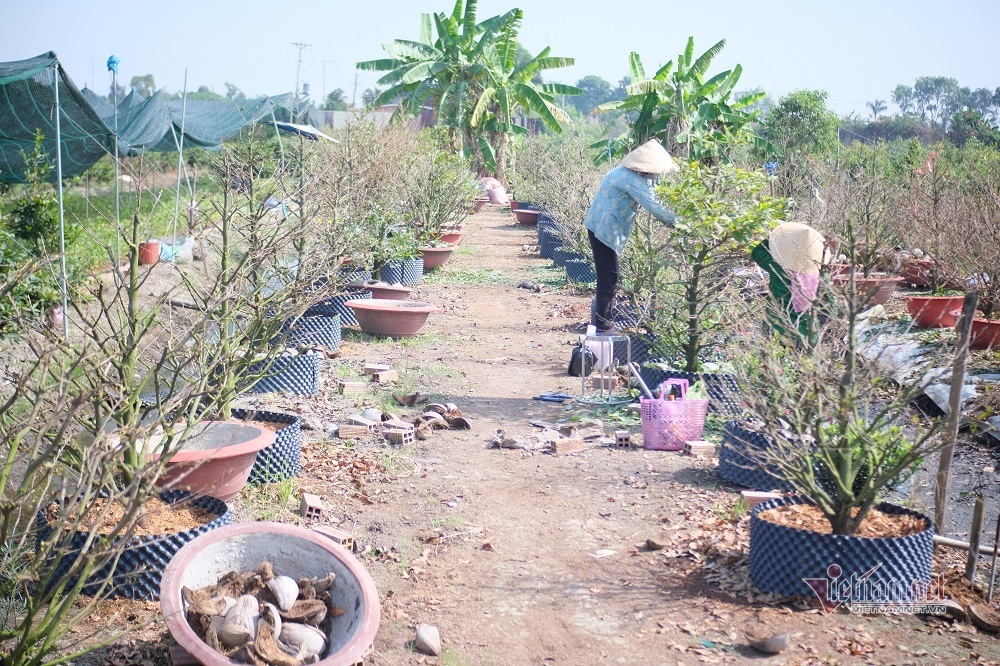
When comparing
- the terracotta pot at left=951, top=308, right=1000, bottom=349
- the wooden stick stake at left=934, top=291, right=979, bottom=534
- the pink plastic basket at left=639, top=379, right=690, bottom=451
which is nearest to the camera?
the wooden stick stake at left=934, top=291, right=979, bottom=534

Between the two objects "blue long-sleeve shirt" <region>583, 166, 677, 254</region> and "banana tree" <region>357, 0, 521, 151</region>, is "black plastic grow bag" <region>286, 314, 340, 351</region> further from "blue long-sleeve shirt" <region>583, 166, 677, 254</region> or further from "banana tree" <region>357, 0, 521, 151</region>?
"banana tree" <region>357, 0, 521, 151</region>

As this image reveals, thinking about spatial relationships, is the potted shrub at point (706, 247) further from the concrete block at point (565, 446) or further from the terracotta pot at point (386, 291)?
the terracotta pot at point (386, 291)

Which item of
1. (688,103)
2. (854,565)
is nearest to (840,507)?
(854,565)

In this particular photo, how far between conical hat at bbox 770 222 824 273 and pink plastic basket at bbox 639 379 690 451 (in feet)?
4.48

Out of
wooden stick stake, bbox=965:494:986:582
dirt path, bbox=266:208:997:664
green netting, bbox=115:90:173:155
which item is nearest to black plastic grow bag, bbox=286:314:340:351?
dirt path, bbox=266:208:997:664

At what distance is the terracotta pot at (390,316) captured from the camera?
9430 millimetres

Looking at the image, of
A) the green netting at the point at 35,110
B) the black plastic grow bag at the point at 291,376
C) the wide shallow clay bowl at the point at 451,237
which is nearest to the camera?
the black plastic grow bag at the point at 291,376

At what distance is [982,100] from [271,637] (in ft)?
343

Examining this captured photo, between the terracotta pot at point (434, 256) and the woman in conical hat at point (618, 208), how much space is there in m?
6.31

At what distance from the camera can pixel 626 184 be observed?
27.3 ft

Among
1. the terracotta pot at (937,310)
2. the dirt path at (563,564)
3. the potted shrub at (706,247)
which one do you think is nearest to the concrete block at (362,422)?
the dirt path at (563,564)

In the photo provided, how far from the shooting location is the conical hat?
6625 millimetres

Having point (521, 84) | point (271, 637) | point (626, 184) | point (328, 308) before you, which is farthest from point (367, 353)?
point (521, 84)

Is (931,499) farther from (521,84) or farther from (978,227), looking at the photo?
(521,84)
